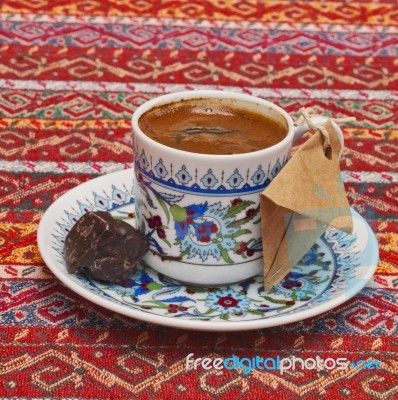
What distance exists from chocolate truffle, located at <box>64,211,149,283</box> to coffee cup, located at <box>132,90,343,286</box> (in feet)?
0.11

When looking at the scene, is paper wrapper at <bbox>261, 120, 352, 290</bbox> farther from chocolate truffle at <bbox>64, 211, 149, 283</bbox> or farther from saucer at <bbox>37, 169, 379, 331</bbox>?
chocolate truffle at <bbox>64, 211, 149, 283</bbox>

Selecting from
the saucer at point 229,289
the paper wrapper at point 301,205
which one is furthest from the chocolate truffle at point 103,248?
the paper wrapper at point 301,205

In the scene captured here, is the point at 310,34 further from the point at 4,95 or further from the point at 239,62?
the point at 4,95

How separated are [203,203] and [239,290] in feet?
0.35

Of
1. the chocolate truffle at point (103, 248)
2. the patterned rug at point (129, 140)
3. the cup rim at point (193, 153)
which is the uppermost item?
the cup rim at point (193, 153)

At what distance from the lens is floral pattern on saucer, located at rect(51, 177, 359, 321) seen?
27.1 inches

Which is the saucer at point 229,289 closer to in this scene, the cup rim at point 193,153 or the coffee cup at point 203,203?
the coffee cup at point 203,203

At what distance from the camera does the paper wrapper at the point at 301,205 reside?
68cm

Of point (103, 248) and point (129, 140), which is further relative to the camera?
point (129, 140)

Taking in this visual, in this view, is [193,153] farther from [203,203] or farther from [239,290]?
[239,290]

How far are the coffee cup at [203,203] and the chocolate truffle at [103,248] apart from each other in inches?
1.3

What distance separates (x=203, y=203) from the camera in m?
0.70

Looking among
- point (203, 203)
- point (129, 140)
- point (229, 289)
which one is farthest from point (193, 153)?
point (129, 140)

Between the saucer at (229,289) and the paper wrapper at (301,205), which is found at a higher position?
the paper wrapper at (301,205)
